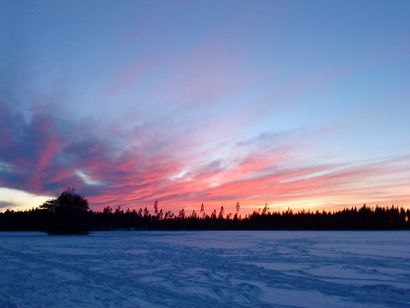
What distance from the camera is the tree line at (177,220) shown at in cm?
6016

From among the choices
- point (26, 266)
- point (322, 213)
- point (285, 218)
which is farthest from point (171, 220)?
point (26, 266)

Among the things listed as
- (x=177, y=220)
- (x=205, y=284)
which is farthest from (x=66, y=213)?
(x=177, y=220)

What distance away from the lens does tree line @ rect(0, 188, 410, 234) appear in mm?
60156

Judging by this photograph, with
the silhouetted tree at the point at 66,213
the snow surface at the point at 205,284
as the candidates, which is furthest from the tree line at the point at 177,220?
the snow surface at the point at 205,284

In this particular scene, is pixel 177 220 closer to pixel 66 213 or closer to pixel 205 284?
pixel 66 213

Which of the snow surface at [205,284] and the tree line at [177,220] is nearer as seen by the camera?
the snow surface at [205,284]

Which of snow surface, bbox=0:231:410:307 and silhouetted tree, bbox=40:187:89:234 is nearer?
snow surface, bbox=0:231:410:307

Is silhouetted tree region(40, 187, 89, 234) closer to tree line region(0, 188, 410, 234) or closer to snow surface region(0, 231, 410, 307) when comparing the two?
tree line region(0, 188, 410, 234)

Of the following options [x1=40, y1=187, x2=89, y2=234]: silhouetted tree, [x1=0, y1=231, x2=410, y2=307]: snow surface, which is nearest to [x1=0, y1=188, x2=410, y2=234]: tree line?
[x1=40, y1=187, x2=89, y2=234]: silhouetted tree

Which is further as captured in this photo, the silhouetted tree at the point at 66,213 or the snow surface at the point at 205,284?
the silhouetted tree at the point at 66,213

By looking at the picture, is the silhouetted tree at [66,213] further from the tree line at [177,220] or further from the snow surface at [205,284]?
the snow surface at [205,284]

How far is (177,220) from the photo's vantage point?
16538 cm

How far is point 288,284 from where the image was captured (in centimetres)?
1182

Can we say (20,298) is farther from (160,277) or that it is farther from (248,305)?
(248,305)
